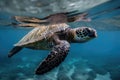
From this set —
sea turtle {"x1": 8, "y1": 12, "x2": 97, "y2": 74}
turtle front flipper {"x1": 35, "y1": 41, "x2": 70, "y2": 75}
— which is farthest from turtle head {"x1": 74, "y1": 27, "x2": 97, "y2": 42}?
turtle front flipper {"x1": 35, "y1": 41, "x2": 70, "y2": 75}

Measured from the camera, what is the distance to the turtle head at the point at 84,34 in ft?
24.6

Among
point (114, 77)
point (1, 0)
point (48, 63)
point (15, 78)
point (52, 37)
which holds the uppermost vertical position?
point (1, 0)

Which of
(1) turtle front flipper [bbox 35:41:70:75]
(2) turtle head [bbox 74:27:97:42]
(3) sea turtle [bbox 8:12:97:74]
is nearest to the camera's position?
(1) turtle front flipper [bbox 35:41:70:75]

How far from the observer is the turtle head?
7.51 m

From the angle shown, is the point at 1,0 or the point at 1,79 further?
the point at 1,79

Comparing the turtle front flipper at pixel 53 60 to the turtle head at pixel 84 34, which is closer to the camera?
the turtle front flipper at pixel 53 60

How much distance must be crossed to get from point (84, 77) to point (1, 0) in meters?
9.79

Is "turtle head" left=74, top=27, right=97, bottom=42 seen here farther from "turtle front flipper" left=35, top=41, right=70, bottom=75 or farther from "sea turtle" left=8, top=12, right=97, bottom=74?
"turtle front flipper" left=35, top=41, right=70, bottom=75

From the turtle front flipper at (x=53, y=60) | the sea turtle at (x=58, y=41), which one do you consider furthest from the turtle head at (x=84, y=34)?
the turtle front flipper at (x=53, y=60)

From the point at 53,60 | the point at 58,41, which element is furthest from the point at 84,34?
the point at 53,60

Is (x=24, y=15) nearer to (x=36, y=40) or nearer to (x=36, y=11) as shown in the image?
(x=36, y=11)

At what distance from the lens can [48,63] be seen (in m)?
5.89

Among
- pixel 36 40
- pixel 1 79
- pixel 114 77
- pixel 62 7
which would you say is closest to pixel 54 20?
pixel 62 7

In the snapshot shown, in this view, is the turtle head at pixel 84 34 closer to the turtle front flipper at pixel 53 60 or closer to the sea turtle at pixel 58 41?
the sea turtle at pixel 58 41
